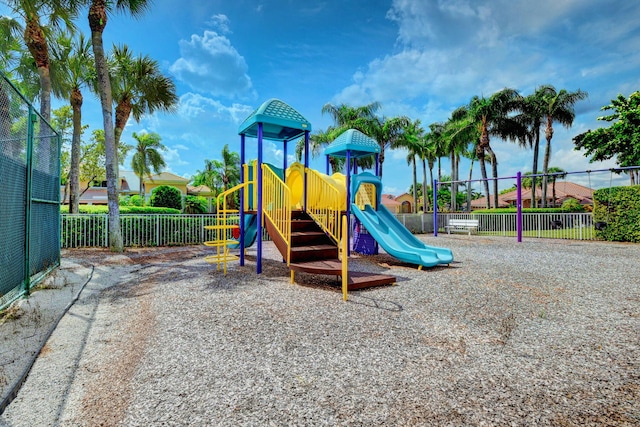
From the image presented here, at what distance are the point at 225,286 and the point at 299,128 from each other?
11.6 feet

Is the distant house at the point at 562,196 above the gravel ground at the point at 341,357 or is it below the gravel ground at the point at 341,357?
above

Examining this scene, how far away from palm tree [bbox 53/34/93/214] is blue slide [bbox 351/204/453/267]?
11.5m

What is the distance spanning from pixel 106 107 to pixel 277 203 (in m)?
7.54

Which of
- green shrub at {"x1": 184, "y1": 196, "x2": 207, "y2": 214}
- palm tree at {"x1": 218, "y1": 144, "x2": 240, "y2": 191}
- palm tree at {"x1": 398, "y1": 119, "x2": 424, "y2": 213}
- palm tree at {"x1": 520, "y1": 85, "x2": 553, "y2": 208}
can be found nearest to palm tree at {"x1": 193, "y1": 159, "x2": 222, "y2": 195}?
palm tree at {"x1": 218, "y1": 144, "x2": 240, "y2": 191}

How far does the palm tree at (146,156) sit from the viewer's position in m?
32.2

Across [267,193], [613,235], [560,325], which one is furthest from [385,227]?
[613,235]

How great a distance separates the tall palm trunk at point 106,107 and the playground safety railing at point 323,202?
6752 mm

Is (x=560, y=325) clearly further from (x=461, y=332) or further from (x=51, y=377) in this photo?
(x=51, y=377)

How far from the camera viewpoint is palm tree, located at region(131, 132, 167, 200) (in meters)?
32.2

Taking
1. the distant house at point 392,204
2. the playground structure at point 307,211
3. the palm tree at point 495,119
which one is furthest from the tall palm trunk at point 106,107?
the distant house at point 392,204

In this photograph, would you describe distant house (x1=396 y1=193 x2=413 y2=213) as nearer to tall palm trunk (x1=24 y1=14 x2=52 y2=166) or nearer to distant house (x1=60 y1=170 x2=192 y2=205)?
distant house (x1=60 y1=170 x2=192 y2=205)

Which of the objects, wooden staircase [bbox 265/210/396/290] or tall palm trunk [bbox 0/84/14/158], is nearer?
tall palm trunk [bbox 0/84/14/158]

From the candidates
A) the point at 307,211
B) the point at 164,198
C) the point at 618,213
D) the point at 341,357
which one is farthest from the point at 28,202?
the point at 618,213

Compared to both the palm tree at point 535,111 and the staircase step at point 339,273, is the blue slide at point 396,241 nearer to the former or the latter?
the staircase step at point 339,273
